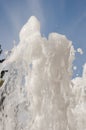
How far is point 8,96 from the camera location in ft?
40.1

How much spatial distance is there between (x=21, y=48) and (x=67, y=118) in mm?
2277

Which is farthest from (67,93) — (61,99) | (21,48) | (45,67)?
(21,48)

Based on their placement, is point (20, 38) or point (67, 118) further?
point (20, 38)

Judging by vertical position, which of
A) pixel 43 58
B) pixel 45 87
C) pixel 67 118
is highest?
pixel 43 58

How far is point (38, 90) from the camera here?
10.8m

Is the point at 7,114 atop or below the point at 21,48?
below

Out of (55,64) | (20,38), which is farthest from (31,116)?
(20,38)

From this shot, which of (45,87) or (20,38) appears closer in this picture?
(45,87)

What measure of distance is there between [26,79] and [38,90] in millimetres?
518

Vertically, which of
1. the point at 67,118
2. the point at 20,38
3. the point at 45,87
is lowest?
the point at 67,118

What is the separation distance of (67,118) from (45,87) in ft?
3.40

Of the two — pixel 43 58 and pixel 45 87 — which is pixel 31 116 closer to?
pixel 45 87

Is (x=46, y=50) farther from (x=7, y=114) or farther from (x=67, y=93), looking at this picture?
(x=7, y=114)

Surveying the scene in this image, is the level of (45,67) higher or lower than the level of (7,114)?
higher
